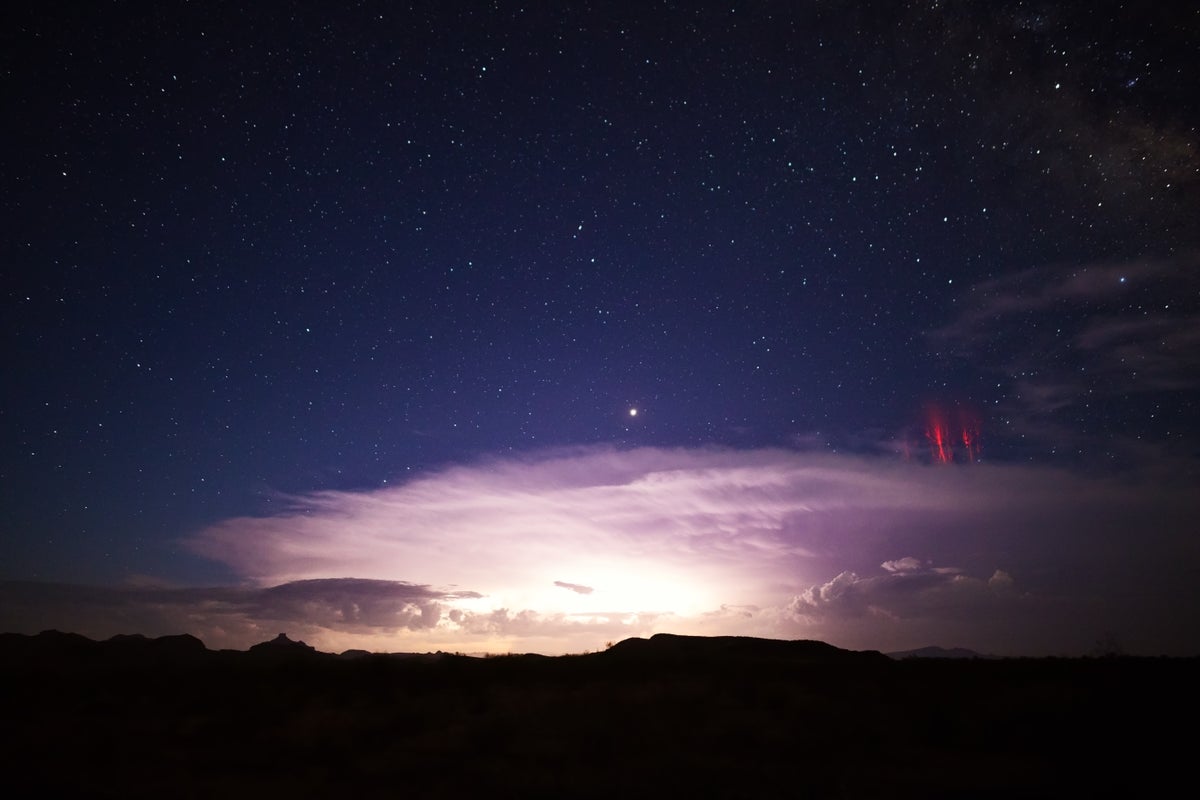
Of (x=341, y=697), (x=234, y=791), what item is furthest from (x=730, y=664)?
(x=234, y=791)

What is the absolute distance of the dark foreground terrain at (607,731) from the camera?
13.7 m

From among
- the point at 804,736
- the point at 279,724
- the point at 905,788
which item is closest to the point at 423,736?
the point at 279,724

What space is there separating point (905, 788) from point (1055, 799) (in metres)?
2.63

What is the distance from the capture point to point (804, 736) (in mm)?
16453

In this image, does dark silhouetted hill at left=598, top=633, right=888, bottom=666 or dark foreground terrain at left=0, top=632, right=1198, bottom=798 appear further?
dark silhouetted hill at left=598, top=633, right=888, bottom=666

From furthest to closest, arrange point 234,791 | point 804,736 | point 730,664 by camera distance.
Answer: point 730,664 < point 804,736 < point 234,791

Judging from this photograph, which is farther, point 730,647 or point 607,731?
point 730,647

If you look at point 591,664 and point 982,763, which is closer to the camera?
point 982,763

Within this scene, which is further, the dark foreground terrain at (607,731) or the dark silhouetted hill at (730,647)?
the dark silhouetted hill at (730,647)

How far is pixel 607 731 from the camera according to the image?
1708 centimetres

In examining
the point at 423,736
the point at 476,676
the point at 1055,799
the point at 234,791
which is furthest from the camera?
Answer: the point at 476,676

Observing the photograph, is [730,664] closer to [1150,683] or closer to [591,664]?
[591,664]

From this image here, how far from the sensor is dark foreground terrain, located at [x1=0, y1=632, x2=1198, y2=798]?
13672 millimetres

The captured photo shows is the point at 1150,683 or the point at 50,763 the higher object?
the point at 1150,683
